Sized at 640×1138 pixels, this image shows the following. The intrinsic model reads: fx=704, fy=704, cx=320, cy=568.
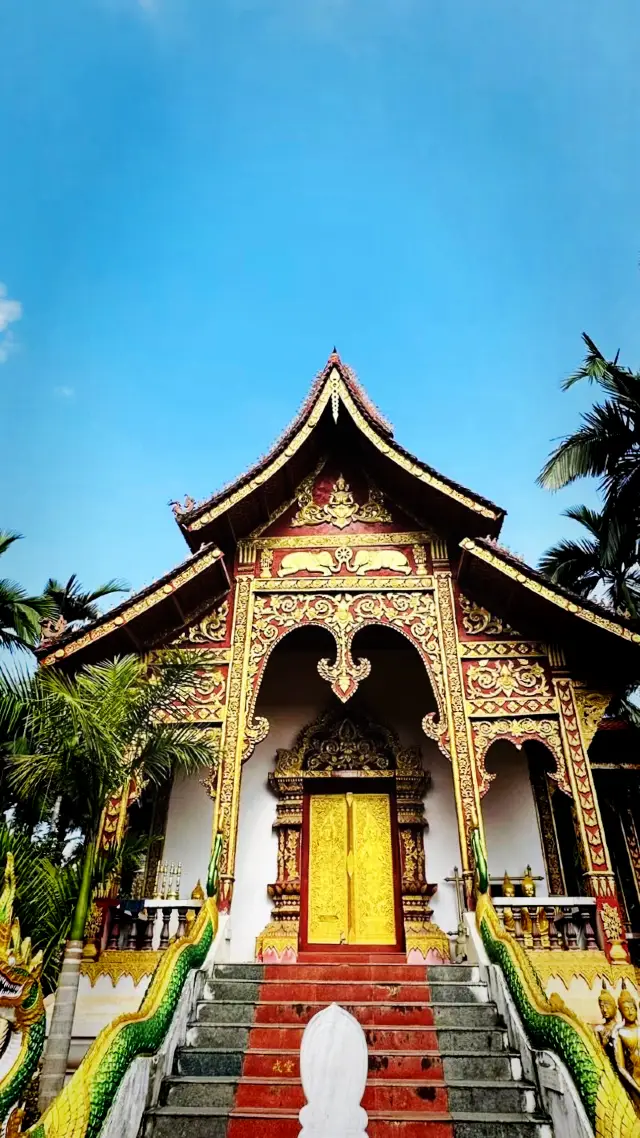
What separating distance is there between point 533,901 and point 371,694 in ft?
12.2

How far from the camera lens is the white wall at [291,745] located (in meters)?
8.76

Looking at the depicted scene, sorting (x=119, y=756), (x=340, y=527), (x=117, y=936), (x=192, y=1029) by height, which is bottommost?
(x=192, y=1029)

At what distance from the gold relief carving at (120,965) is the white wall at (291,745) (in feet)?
6.90

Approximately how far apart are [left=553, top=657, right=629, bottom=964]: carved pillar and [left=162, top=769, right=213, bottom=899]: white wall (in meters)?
4.46

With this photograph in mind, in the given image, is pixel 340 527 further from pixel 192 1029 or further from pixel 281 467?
pixel 192 1029

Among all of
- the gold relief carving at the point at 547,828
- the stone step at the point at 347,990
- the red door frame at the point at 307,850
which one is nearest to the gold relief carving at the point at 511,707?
the gold relief carving at the point at 547,828

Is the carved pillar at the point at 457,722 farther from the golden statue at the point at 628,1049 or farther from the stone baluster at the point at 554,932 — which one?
the golden statue at the point at 628,1049

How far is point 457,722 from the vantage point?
7.68 meters

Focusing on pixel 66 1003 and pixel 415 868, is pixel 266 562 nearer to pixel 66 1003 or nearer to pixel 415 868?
pixel 415 868

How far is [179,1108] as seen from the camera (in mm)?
4512

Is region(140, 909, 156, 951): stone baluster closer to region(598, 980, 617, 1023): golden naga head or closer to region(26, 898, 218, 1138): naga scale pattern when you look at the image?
region(26, 898, 218, 1138): naga scale pattern

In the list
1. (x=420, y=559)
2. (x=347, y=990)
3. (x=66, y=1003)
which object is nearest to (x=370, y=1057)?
(x=347, y=990)

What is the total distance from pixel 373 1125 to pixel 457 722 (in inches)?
156

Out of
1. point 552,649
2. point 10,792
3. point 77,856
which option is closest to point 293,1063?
point 77,856
